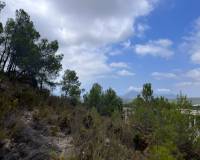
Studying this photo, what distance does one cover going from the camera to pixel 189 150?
14586 millimetres

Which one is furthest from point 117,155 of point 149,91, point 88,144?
point 149,91

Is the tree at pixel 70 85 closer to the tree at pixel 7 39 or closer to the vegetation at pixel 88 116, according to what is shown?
the vegetation at pixel 88 116

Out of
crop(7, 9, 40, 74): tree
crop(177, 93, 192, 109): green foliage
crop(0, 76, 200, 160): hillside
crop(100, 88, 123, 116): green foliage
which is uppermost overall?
crop(7, 9, 40, 74): tree

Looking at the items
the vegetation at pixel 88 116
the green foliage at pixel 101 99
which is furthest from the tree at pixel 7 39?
the green foliage at pixel 101 99

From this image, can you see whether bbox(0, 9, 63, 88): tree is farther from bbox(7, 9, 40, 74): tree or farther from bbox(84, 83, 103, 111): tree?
bbox(84, 83, 103, 111): tree

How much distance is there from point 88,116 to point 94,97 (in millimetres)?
22026

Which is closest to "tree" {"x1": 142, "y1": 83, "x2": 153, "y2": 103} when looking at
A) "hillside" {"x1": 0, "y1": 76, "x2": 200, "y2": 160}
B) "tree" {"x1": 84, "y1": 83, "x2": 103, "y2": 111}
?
"hillside" {"x1": 0, "y1": 76, "x2": 200, "y2": 160}

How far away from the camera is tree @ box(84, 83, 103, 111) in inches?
1420

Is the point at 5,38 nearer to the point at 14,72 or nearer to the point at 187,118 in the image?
the point at 14,72

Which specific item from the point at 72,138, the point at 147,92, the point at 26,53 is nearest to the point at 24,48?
the point at 26,53

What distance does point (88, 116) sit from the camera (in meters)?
14.9

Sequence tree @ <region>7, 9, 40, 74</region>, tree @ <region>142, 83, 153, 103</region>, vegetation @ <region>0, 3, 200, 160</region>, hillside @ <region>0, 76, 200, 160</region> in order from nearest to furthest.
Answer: hillside @ <region>0, 76, 200, 160</region>, vegetation @ <region>0, 3, 200, 160</region>, tree @ <region>142, 83, 153, 103</region>, tree @ <region>7, 9, 40, 74</region>

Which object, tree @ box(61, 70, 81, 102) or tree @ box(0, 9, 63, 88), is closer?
tree @ box(0, 9, 63, 88)

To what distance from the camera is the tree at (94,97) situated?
36069mm
